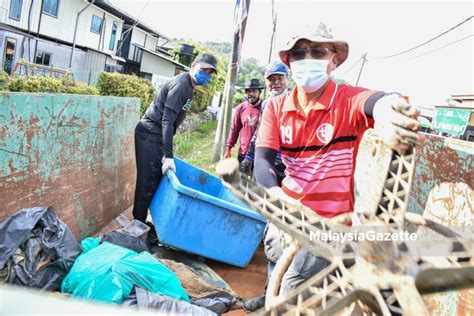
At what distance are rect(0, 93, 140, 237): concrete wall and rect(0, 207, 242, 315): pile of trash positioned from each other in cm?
28

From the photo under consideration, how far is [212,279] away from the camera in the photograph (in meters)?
3.65

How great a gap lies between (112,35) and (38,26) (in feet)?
22.0

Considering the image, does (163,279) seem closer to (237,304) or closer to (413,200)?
(237,304)

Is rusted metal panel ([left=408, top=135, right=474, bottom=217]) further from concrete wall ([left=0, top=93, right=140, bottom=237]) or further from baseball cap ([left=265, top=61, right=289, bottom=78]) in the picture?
concrete wall ([left=0, top=93, right=140, bottom=237])

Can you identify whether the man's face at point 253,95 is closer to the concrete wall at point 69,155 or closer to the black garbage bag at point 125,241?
the concrete wall at point 69,155

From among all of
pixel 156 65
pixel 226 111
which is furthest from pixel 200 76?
pixel 156 65

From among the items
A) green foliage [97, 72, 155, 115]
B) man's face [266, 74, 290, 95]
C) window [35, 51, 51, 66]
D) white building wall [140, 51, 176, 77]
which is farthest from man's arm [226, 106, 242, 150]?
white building wall [140, 51, 176, 77]

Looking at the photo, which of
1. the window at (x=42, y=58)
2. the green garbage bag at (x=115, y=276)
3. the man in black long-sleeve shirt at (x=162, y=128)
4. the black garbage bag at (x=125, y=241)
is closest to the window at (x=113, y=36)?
the window at (x=42, y=58)

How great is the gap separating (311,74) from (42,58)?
64.4ft

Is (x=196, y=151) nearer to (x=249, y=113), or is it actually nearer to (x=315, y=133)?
(x=249, y=113)

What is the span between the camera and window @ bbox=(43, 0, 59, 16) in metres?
18.1

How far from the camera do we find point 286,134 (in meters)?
2.17

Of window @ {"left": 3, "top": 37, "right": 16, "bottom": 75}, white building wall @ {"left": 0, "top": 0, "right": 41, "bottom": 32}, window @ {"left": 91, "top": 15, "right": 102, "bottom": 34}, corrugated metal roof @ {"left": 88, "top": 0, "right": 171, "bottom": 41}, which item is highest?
corrugated metal roof @ {"left": 88, "top": 0, "right": 171, "bottom": 41}

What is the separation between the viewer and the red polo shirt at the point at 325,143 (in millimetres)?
2033
